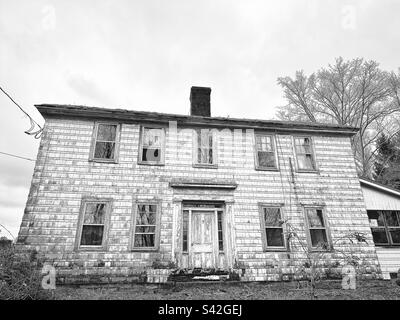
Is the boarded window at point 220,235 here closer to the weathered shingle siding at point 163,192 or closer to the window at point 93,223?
the weathered shingle siding at point 163,192

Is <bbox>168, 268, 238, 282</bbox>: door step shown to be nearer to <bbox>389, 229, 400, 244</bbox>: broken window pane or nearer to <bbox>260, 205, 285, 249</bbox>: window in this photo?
<bbox>260, 205, 285, 249</bbox>: window

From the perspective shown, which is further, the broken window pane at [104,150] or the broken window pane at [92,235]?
the broken window pane at [104,150]

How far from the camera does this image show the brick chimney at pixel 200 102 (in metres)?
12.2

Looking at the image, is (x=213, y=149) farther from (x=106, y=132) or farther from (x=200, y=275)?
(x=200, y=275)

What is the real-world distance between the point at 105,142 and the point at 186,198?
404cm

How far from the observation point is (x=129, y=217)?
9297mm

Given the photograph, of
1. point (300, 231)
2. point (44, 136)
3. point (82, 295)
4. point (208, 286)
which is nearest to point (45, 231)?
point (82, 295)

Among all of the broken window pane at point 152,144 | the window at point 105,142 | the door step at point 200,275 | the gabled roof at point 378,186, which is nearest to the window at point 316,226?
the gabled roof at point 378,186

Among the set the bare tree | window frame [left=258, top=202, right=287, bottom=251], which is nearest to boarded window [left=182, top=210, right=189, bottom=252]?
window frame [left=258, top=202, right=287, bottom=251]

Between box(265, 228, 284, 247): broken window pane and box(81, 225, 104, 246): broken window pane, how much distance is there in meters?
6.22

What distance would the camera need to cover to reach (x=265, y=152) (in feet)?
36.7

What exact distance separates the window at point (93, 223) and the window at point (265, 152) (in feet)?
20.9

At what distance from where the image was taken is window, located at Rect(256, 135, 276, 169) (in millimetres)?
10924

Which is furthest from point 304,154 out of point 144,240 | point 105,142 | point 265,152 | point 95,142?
point 95,142
